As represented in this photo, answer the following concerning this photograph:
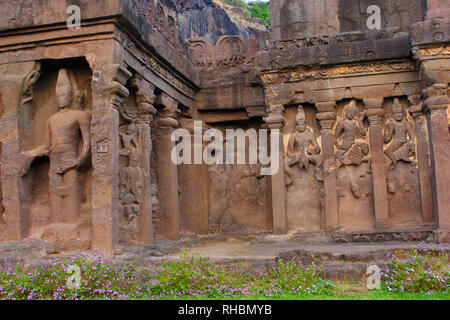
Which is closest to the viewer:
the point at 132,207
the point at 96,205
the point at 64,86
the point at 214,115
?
the point at 96,205

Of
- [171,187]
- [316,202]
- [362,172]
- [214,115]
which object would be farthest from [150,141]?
[362,172]

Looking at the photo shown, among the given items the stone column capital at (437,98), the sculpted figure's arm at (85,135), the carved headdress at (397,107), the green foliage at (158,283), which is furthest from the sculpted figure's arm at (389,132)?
the sculpted figure's arm at (85,135)

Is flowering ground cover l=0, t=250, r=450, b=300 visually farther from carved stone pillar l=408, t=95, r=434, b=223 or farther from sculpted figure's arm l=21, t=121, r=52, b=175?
carved stone pillar l=408, t=95, r=434, b=223

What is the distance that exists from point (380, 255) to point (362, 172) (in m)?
Result: 3.31

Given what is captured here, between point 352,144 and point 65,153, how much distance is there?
5.78 metres

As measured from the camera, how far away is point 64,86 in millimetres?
8352

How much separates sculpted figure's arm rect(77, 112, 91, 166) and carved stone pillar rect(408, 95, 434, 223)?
638 cm

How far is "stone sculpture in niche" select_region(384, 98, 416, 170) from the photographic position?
9906 mm

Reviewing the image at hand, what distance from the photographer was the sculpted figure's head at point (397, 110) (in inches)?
396

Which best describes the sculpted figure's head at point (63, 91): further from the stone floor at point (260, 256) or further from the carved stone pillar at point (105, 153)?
the stone floor at point (260, 256)

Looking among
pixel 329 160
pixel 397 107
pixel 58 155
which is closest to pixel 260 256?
pixel 329 160

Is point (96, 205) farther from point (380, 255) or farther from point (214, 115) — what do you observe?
point (214, 115)

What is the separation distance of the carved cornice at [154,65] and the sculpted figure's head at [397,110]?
4.67 meters

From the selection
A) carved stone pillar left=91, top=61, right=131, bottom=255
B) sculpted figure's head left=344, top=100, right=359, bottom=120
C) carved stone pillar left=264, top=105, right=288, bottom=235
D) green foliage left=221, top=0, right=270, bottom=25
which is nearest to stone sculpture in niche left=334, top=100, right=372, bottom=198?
sculpted figure's head left=344, top=100, right=359, bottom=120
